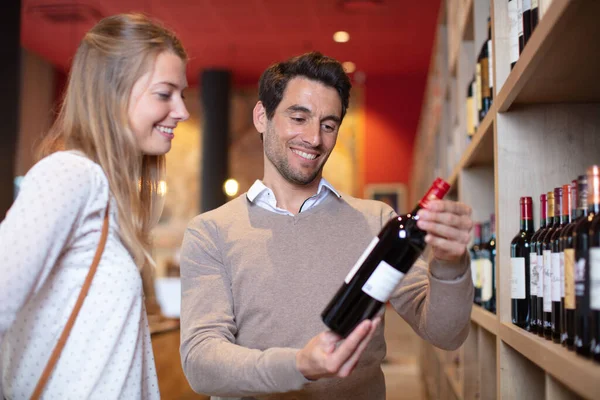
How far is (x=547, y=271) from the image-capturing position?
4.51 ft

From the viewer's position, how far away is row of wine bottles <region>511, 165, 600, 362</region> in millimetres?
1010

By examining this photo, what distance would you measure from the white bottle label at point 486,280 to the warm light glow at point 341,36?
18.1ft

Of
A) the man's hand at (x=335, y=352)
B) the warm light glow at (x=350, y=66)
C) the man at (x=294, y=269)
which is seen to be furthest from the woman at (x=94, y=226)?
the warm light glow at (x=350, y=66)

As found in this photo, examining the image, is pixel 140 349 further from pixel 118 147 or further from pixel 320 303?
pixel 320 303

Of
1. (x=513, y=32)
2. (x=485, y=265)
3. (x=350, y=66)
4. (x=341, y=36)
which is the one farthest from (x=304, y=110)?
(x=350, y=66)

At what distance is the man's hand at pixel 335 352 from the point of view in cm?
113

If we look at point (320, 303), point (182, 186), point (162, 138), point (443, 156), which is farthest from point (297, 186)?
point (182, 186)

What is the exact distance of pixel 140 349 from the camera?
4.19 ft

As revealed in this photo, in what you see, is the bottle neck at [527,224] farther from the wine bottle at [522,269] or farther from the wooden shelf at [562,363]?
the wooden shelf at [562,363]

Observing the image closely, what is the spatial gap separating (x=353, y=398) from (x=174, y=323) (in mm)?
3188

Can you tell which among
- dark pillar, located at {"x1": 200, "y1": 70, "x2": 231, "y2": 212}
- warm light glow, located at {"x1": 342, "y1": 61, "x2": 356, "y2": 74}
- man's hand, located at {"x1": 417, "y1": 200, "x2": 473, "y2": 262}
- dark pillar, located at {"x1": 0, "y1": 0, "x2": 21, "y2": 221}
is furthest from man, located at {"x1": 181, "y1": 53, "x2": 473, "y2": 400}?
warm light glow, located at {"x1": 342, "y1": 61, "x2": 356, "y2": 74}

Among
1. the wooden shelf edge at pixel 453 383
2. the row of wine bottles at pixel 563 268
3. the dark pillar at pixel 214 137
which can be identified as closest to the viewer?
the row of wine bottles at pixel 563 268

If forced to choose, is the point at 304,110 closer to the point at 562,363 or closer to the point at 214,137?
the point at 562,363

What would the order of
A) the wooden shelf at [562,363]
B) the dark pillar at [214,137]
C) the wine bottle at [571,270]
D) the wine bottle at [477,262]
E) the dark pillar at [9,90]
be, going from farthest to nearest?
1. the dark pillar at [214,137]
2. the dark pillar at [9,90]
3. the wine bottle at [477,262]
4. the wine bottle at [571,270]
5. the wooden shelf at [562,363]
